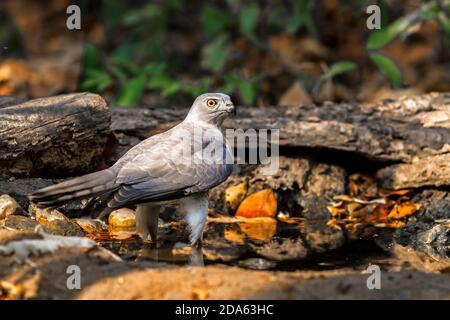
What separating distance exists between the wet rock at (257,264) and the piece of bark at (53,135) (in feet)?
6.08

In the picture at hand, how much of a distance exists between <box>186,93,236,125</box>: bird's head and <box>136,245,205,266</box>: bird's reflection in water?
1.13 metres

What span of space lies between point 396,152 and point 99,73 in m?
3.67

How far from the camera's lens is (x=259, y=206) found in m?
6.98

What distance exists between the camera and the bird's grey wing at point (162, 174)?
5305 mm

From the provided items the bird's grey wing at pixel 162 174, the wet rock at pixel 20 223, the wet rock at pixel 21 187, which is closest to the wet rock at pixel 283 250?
the bird's grey wing at pixel 162 174

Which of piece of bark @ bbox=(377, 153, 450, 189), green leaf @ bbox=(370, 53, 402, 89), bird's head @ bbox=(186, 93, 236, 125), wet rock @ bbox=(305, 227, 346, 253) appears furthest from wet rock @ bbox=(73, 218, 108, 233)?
green leaf @ bbox=(370, 53, 402, 89)

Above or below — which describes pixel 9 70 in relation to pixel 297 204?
above

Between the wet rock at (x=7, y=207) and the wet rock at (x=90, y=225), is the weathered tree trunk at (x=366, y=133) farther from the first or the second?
the wet rock at (x=7, y=207)

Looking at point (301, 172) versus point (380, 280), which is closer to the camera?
point (380, 280)

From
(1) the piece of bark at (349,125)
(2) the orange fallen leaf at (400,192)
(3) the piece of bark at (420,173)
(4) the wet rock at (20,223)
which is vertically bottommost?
(2) the orange fallen leaf at (400,192)

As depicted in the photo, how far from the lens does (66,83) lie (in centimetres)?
1163

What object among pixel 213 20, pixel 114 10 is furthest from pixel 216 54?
pixel 114 10
